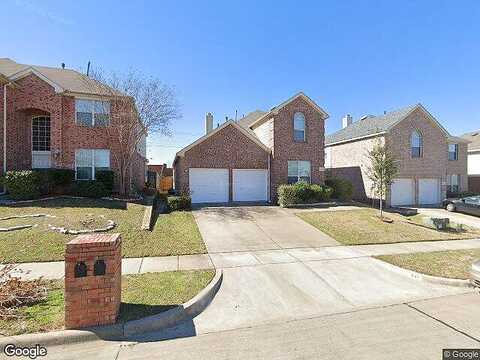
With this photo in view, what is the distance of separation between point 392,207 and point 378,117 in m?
9.13

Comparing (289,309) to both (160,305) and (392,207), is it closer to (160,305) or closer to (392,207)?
(160,305)

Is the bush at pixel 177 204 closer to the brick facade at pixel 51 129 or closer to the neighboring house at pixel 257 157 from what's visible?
the neighboring house at pixel 257 157

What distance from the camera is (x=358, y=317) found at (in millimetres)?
4812

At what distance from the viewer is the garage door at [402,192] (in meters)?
21.1

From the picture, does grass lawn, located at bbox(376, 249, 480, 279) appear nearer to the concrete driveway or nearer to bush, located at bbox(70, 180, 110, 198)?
the concrete driveway

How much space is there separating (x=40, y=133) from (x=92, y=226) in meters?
11.3

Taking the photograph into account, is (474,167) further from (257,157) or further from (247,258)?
(247,258)

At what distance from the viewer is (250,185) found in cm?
1919

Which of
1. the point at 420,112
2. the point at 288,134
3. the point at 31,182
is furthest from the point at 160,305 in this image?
the point at 420,112

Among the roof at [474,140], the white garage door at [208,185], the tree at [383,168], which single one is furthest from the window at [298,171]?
the roof at [474,140]

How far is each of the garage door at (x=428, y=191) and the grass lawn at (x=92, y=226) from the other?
62.3 feet

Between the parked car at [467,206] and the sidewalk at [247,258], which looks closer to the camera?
the sidewalk at [247,258]

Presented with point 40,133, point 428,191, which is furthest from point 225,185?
point 428,191

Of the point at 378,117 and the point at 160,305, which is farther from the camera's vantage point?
the point at 378,117
